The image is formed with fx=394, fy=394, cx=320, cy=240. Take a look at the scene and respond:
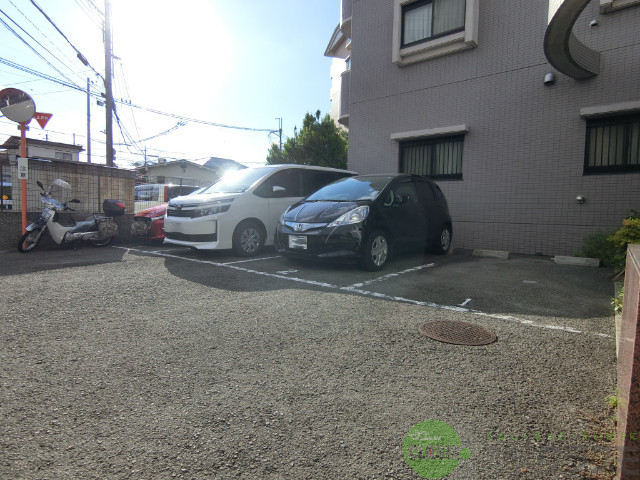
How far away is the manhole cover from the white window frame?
7376 millimetres

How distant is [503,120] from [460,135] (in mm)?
944

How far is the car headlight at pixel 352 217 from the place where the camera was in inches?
218

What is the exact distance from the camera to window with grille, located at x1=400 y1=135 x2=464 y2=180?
9086 mm

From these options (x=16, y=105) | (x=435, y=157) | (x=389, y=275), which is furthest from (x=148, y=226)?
(x=435, y=157)

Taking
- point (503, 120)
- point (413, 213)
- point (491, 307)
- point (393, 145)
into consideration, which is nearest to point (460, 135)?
point (503, 120)

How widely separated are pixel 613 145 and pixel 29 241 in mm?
10936

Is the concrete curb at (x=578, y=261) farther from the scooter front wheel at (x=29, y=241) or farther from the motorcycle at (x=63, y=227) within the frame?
the scooter front wheel at (x=29, y=241)

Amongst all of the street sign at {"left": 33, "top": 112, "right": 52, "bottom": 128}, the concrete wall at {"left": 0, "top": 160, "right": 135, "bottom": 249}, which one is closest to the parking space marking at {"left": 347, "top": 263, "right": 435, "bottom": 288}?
the concrete wall at {"left": 0, "top": 160, "right": 135, "bottom": 249}

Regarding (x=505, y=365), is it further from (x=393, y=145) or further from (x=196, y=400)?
(x=393, y=145)

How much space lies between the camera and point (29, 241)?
24.4 feet

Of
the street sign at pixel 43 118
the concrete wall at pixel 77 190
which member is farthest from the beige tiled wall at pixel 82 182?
the street sign at pixel 43 118

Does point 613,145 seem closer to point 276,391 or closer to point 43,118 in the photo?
point 276,391

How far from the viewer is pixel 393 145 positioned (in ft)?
32.9

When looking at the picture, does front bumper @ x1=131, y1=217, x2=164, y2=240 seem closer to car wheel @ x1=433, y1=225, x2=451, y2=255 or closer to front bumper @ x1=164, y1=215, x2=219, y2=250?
front bumper @ x1=164, y1=215, x2=219, y2=250
